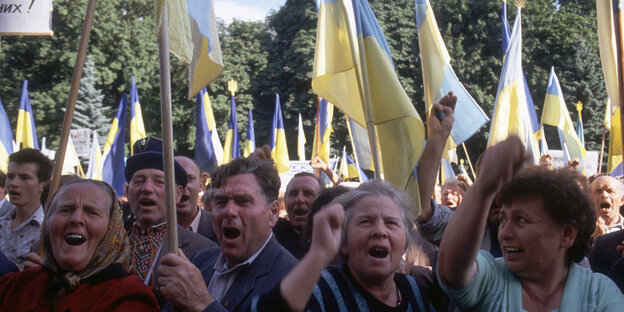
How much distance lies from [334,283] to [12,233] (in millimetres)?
2711

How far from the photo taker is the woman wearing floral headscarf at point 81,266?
2.33m

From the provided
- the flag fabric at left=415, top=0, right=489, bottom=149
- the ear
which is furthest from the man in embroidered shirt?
the ear

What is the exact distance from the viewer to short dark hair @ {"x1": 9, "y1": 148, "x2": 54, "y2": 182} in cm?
429

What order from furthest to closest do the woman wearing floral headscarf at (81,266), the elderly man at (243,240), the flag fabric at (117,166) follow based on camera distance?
the flag fabric at (117,166), the elderly man at (243,240), the woman wearing floral headscarf at (81,266)

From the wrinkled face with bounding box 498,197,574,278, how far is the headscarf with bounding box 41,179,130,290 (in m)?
1.45

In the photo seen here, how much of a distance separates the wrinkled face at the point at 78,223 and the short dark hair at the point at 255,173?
64 cm

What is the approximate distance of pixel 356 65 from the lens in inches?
186

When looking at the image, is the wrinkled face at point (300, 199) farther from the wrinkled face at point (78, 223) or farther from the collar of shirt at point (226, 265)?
the wrinkled face at point (78, 223)

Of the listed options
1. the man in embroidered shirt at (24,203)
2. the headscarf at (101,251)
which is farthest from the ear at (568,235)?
the man in embroidered shirt at (24,203)

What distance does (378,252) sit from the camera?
242cm

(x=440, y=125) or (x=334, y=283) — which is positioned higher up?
(x=440, y=125)

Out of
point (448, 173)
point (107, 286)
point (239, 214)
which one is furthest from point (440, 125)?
point (448, 173)

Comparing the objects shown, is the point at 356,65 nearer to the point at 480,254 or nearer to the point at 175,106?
the point at 480,254

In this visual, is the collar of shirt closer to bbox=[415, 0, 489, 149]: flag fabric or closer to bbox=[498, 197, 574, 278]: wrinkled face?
bbox=[498, 197, 574, 278]: wrinkled face
